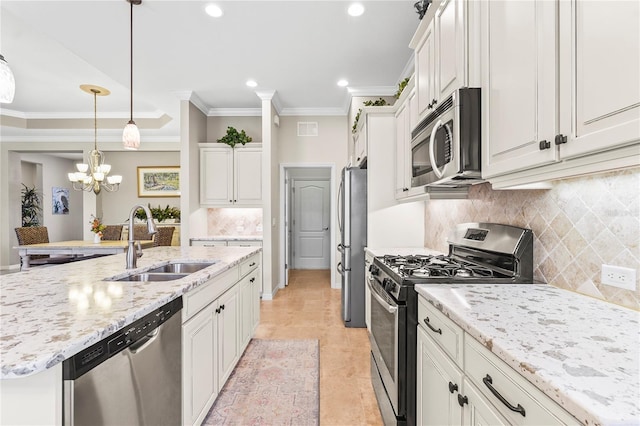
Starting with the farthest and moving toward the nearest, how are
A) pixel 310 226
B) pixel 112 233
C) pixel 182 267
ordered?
pixel 310 226 → pixel 112 233 → pixel 182 267

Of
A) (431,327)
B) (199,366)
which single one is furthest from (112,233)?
(431,327)

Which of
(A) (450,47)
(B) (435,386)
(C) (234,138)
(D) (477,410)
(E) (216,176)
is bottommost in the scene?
(B) (435,386)

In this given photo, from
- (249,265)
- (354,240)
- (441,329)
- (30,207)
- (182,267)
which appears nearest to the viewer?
(441,329)

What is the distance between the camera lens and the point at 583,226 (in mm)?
1296

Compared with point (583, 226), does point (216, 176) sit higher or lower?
higher

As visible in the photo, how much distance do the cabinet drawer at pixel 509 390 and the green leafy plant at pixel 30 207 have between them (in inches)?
394

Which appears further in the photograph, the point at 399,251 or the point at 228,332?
the point at 399,251

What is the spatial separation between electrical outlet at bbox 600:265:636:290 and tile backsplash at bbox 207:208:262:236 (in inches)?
184

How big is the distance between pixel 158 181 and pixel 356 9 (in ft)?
19.6

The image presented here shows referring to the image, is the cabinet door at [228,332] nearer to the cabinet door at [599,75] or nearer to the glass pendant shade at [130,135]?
the glass pendant shade at [130,135]

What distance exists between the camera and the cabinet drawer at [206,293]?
1.60 meters

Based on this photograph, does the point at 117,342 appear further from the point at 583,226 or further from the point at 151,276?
the point at 583,226

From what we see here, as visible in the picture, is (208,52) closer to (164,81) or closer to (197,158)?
(164,81)

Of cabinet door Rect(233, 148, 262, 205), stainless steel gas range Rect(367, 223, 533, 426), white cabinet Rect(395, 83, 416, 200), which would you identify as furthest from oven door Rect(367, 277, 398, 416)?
cabinet door Rect(233, 148, 262, 205)
